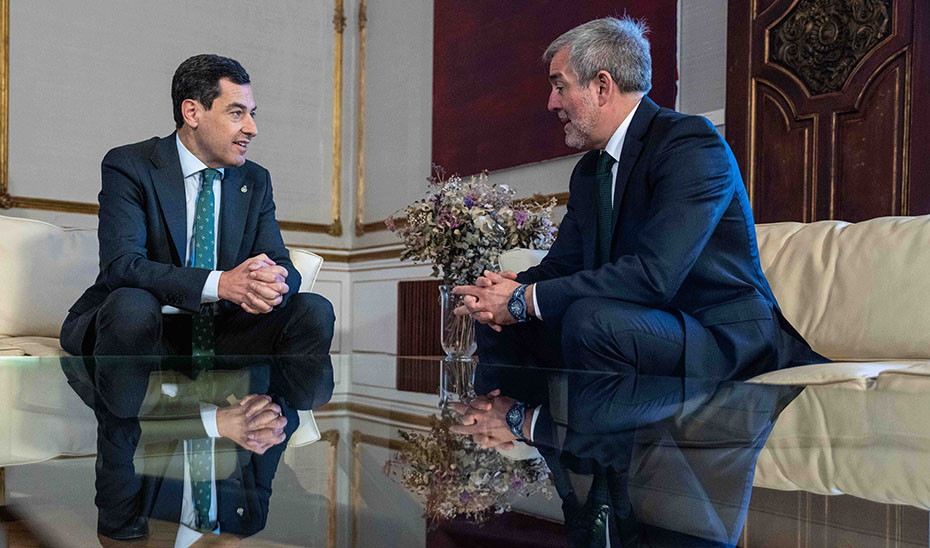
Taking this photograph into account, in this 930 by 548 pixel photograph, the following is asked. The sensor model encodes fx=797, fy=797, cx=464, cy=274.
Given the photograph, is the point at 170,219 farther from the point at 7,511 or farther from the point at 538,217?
the point at 7,511

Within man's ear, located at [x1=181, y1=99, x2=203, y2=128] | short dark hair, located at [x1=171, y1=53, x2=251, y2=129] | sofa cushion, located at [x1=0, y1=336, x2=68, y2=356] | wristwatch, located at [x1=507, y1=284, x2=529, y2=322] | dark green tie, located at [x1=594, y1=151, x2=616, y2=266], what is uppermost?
short dark hair, located at [x1=171, y1=53, x2=251, y2=129]

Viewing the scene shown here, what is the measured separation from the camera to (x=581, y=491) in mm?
412

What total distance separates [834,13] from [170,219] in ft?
7.61

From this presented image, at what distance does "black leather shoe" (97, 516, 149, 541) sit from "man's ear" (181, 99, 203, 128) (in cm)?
226

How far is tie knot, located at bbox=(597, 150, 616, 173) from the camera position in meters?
1.95

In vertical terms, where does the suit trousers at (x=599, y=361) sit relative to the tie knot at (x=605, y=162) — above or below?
below

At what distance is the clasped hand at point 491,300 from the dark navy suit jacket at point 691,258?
105mm

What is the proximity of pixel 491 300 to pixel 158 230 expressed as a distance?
107 centimetres

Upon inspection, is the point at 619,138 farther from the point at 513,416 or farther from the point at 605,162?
the point at 513,416

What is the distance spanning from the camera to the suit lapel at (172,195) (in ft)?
7.57

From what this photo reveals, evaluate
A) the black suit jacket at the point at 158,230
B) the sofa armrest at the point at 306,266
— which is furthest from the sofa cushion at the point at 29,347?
the sofa armrest at the point at 306,266

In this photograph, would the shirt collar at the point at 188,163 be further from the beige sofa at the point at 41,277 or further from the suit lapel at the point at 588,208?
the suit lapel at the point at 588,208

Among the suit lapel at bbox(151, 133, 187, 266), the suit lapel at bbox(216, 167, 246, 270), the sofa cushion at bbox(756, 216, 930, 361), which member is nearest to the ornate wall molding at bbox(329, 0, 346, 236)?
the suit lapel at bbox(216, 167, 246, 270)

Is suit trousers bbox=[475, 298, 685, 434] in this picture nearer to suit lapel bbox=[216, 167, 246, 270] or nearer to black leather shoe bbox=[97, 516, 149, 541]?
black leather shoe bbox=[97, 516, 149, 541]
